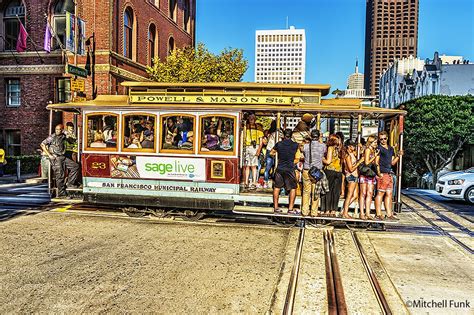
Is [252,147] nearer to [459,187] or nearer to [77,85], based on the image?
[459,187]

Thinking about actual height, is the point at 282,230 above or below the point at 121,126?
below

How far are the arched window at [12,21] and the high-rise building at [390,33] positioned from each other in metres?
188

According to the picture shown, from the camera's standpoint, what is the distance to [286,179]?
29.6ft

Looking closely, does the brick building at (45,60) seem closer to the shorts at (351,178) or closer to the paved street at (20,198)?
the paved street at (20,198)

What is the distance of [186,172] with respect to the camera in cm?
973

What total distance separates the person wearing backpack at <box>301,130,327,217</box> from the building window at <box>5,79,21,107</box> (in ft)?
65.9

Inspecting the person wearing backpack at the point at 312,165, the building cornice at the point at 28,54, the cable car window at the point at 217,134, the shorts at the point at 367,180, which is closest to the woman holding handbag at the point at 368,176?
the shorts at the point at 367,180

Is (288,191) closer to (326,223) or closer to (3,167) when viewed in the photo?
(326,223)

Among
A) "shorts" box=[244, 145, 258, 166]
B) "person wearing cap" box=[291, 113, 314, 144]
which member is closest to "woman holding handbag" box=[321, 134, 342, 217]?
"person wearing cap" box=[291, 113, 314, 144]

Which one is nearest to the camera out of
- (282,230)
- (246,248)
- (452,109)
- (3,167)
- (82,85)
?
(246,248)

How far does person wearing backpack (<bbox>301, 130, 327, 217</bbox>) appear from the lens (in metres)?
8.76

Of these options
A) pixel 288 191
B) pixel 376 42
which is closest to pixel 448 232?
pixel 288 191

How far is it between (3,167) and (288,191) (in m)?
18.2

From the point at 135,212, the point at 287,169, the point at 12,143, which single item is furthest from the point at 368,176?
the point at 12,143
